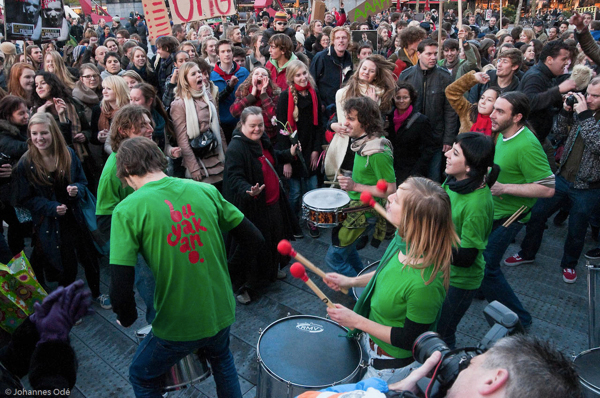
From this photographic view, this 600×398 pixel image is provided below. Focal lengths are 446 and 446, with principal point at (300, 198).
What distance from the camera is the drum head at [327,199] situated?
12.8 ft

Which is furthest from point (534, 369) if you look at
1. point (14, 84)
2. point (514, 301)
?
point (14, 84)

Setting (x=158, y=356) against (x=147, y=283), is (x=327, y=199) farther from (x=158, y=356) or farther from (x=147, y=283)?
(x=158, y=356)

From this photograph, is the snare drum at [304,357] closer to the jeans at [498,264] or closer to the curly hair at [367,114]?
the jeans at [498,264]

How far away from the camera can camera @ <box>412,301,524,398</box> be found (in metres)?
1.39

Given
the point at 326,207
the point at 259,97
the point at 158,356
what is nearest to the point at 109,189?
the point at 158,356

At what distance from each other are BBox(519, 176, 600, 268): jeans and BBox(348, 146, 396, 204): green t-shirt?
198cm

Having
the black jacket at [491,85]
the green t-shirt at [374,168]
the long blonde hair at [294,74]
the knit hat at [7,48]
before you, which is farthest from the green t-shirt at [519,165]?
the knit hat at [7,48]

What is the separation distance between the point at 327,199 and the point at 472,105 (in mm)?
2412

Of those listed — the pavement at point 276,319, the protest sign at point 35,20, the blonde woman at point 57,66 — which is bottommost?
the pavement at point 276,319

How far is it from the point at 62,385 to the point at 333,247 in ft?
7.88

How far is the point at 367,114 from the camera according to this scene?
12.4ft

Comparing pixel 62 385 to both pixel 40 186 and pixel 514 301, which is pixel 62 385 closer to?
pixel 40 186

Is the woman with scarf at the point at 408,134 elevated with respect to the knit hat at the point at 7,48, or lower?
lower

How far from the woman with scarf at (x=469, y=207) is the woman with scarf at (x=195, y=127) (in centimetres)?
286
